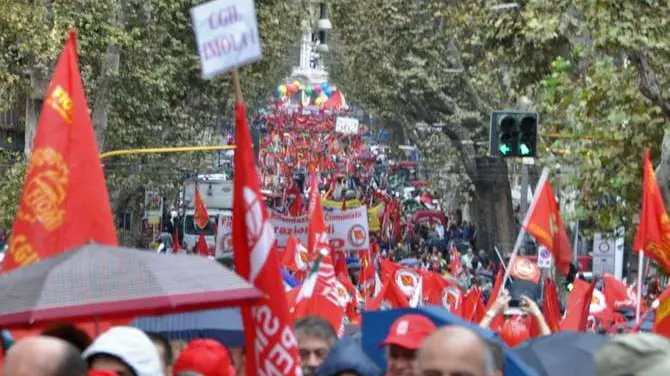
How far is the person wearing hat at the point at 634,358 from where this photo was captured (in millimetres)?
5285

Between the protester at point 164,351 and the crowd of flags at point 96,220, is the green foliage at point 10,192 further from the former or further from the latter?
the protester at point 164,351

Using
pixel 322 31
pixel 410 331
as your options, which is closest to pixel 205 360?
pixel 410 331

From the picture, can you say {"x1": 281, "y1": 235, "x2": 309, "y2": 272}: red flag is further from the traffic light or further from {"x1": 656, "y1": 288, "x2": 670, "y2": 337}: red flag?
{"x1": 656, "y1": 288, "x2": 670, "y2": 337}: red flag

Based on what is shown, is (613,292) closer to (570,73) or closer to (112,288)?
(570,73)

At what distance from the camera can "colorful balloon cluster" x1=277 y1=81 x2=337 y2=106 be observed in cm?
9006

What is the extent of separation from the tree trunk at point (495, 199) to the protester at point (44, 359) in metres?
38.9

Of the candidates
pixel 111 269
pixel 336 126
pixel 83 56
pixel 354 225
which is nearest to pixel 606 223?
pixel 354 225

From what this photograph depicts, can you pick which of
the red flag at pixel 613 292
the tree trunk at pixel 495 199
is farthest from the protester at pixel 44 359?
the tree trunk at pixel 495 199

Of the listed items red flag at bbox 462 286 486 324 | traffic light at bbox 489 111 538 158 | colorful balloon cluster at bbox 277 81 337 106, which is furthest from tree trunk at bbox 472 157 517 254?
colorful balloon cluster at bbox 277 81 337 106

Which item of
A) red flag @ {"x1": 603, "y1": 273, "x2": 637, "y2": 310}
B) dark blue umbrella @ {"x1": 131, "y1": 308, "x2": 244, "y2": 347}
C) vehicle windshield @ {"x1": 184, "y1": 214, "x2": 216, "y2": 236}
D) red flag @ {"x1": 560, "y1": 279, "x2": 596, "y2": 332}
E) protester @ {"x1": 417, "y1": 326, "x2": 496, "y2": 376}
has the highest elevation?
protester @ {"x1": 417, "y1": 326, "x2": 496, "y2": 376}

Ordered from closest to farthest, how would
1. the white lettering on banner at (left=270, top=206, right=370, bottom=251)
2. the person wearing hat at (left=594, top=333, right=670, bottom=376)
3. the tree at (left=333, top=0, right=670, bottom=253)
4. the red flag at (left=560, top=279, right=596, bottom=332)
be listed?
1. the person wearing hat at (left=594, top=333, right=670, bottom=376)
2. the red flag at (left=560, top=279, right=596, bottom=332)
3. the tree at (left=333, top=0, right=670, bottom=253)
4. the white lettering on banner at (left=270, top=206, right=370, bottom=251)

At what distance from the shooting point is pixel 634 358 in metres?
5.30

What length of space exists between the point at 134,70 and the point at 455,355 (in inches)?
1181

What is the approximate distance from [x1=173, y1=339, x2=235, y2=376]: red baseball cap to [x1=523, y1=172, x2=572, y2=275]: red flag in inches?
399
